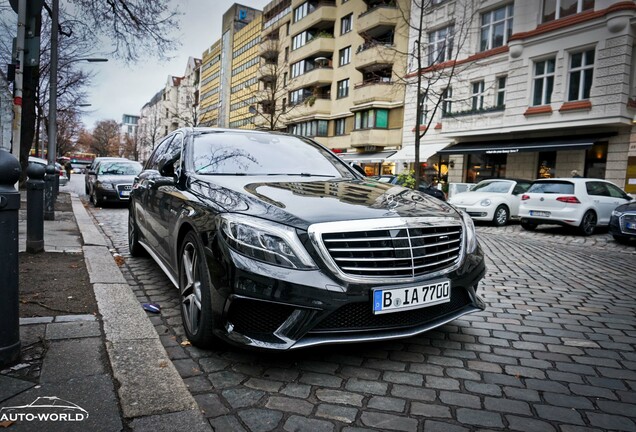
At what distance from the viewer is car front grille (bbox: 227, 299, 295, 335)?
8.58 feet

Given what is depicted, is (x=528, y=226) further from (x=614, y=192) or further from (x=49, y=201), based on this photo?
(x=49, y=201)

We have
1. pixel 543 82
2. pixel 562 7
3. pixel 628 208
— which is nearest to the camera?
pixel 628 208

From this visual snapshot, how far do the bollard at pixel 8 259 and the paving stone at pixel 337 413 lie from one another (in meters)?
1.76

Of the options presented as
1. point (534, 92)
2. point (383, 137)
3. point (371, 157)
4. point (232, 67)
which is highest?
point (232, 67)

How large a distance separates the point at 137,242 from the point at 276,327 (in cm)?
401

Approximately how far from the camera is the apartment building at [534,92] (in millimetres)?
18359

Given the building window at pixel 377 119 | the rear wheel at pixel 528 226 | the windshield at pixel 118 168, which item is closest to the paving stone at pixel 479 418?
the rear wheel at pixel 528 226

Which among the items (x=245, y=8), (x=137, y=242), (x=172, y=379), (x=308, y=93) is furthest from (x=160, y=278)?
(x=245, y=8)

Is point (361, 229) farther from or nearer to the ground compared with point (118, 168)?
nearer to the ground

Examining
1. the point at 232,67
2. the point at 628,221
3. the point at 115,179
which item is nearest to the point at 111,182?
the point at 115,179

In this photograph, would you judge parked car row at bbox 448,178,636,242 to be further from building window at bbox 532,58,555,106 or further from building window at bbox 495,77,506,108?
building window at bbox 495,77,506,108

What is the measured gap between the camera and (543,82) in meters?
21.2

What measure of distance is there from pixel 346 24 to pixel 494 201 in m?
28.4

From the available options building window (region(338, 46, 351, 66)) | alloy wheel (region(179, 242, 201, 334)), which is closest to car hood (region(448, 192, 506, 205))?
alloy wheel (region(179, 242, 201, 334))
